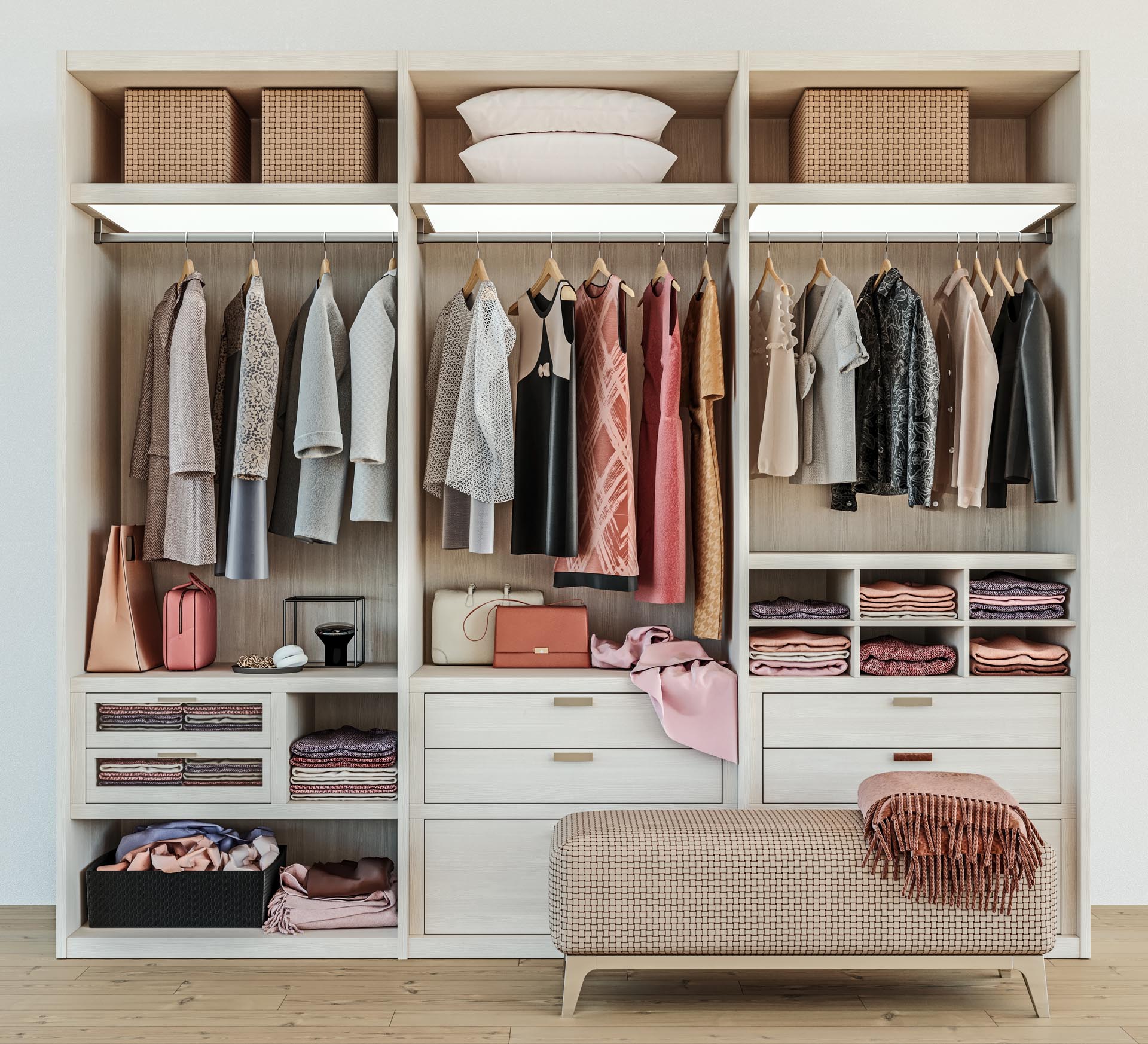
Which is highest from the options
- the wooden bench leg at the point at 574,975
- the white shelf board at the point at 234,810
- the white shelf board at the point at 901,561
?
the white shelf board at the point at 901,561

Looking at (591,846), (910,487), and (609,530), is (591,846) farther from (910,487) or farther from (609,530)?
(910,487)

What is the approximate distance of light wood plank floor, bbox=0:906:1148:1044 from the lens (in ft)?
7.44

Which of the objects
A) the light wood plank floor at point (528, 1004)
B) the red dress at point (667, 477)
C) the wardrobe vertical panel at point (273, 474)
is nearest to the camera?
the light wood plank floor at point (528, 1004)

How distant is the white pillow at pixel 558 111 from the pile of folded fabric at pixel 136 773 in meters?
1.98

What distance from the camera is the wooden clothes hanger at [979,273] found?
9.31 ft

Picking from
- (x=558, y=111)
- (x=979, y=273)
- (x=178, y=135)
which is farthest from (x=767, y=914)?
(x=178, y=135)

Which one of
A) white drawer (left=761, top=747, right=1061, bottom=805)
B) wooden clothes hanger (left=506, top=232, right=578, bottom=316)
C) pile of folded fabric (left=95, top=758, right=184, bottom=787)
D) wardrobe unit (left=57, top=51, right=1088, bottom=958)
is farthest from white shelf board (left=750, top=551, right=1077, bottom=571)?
pile of folded fabric (left=95, top=758, right=184, bottom=787)

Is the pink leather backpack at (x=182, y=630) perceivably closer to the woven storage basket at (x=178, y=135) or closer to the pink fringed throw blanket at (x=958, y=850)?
the woven storage basket at (x=178, y=135)

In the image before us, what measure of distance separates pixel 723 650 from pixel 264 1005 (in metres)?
1.60

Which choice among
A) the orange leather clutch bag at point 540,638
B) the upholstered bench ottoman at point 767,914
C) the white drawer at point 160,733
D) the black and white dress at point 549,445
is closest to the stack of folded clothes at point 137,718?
the white drawer at point 160,733

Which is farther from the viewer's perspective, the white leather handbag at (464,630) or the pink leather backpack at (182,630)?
the white leather handbag at (464,630)

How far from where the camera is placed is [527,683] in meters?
2.72

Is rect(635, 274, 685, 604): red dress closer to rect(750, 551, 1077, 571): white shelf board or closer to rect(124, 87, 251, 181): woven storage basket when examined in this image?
rect(750, 551, 1077, 571): white shelf board

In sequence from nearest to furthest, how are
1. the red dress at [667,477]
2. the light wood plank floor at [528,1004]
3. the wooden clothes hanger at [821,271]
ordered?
the light wood plank floor at [528,1004] < the red dress at [667,477] < the wooden clothes hanger at [821,271]
